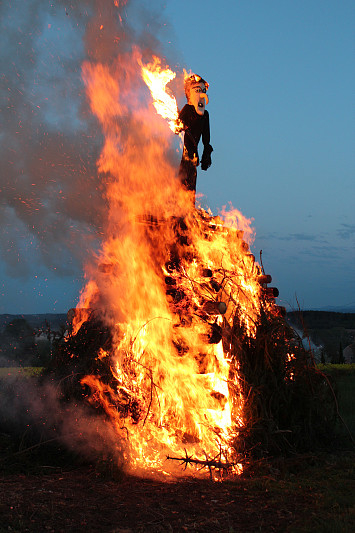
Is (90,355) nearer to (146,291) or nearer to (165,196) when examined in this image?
(146,291)

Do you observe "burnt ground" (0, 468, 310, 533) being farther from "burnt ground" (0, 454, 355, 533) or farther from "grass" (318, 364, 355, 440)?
"grass" (318, 364, 355, 440)

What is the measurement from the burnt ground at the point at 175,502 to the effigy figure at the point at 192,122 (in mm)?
4745

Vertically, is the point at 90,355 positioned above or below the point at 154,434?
above

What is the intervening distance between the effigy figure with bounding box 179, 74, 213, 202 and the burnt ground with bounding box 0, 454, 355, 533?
4.75 m

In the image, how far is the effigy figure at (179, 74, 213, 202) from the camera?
8.12m

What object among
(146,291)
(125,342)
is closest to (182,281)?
(146,291)

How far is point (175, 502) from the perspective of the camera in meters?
4.77

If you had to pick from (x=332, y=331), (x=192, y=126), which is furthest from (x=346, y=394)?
(x=332, y=331)

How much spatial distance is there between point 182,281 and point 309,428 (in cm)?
274

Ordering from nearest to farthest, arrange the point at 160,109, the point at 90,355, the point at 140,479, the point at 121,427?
the point at 140,479, the point at 121,427, the point at 90,355, the point at 160,109

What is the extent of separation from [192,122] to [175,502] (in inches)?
235

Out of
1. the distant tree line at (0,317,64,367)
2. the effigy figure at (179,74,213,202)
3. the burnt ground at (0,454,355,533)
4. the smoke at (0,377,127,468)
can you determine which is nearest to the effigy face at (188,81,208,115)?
the effigy figure at (179,74,213,202)

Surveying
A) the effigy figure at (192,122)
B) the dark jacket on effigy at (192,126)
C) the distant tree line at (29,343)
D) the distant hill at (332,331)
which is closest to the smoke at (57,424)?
the distant tree line at (29,343)

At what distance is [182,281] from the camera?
7.04 metres
